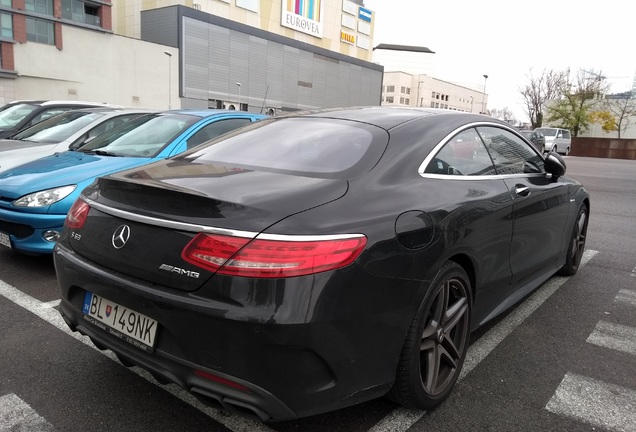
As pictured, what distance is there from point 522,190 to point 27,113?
10.2m

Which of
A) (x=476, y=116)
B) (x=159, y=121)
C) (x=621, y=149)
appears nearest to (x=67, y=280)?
(x=476, y=116)

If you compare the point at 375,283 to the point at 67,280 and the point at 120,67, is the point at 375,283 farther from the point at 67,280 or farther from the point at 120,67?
the point at 120,67

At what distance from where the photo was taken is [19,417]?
7.91ft

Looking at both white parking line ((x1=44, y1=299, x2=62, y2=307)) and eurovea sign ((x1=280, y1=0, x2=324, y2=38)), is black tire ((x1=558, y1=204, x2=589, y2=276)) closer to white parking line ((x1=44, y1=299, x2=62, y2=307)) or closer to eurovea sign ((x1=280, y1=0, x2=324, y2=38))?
white parking line ((x1=44, y1=299, x2=62, y2=307))

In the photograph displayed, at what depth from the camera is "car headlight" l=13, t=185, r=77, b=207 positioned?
4.30m

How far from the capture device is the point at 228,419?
2.46 metres

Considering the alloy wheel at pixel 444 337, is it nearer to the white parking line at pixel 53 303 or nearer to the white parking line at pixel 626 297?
the white parking line at pixel 626 297

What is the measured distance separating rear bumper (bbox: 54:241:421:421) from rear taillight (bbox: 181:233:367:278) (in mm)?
85

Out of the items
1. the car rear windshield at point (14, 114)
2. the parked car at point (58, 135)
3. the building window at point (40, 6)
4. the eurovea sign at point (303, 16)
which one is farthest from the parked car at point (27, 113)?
the eurovea sign at point (303, 16)

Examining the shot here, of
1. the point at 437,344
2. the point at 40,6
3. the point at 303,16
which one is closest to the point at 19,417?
the point at 437,344

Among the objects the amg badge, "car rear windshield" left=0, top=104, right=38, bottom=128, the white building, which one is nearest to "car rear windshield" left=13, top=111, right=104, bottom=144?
"car rear windshield" left=0, top=104, right=38, bottom=128

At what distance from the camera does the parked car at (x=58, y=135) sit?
19.4 ft

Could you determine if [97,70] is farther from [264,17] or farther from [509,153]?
[509,153]

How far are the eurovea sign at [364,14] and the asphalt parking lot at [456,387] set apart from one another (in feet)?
226
